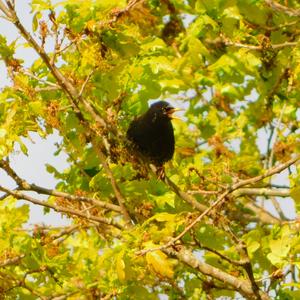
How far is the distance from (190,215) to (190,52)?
1.69 metres

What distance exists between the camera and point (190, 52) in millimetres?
5449

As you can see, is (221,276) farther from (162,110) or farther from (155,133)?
(162,110)

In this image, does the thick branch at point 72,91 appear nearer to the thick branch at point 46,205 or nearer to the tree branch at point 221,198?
the thick branch at point 46,205

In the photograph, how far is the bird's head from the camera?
6.53 meters

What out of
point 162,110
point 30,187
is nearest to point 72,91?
point 30,187

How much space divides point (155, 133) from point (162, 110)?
37 centimetres

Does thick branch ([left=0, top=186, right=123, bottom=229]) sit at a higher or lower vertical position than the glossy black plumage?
lower

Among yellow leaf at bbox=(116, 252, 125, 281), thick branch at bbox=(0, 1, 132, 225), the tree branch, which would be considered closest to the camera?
yellow leaf at bbox=(116, 252, 125, 281)

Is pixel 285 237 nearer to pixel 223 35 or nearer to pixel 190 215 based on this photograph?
pixel 190 215

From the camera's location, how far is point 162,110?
21.7ft

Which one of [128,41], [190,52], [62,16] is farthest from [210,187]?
[62,16]

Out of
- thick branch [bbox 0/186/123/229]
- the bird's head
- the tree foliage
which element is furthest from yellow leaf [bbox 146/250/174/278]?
the bird's head

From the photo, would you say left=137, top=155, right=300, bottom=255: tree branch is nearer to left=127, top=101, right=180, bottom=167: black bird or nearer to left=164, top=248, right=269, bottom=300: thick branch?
left=164, top=248, right=269, bottom=300: thick branch

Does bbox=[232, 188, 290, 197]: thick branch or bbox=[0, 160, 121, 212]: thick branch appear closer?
bbox=[0, 160, 121, 212]: thick branch
